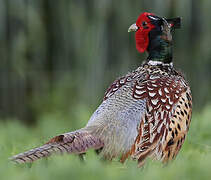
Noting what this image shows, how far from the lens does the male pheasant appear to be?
400 centimetres

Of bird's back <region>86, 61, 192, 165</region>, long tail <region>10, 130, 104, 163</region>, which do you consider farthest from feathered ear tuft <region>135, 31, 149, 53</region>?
long tail <region>10, 130, 104, 163</region>

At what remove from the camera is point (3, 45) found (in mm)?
10164

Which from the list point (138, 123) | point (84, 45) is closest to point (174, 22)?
point (138, 123)

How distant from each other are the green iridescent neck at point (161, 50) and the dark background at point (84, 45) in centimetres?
459

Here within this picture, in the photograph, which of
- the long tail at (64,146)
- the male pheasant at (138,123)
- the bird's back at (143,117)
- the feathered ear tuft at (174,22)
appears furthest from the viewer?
the feathered ear tuft at (174,22)

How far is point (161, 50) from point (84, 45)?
201 inches

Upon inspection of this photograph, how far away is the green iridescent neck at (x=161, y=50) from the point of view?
5.10 metres

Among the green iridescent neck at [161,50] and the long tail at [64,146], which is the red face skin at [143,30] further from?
the long tail at [64,146]

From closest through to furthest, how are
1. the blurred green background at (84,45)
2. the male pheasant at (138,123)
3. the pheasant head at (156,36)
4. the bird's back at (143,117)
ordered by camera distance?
the male pheasant at (138,123) < the bird's back at (143,117) < the pheasant head at (156,36) < the blurred green background at (84,45)

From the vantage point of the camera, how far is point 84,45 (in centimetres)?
1015

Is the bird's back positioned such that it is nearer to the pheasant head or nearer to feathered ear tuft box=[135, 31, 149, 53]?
the pheasant head

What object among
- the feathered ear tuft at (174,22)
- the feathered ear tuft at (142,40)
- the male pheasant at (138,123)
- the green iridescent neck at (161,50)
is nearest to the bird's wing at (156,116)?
the male pheasant at (138,123)

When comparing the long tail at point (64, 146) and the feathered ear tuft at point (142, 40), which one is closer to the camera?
the long tail at point (64, 146)

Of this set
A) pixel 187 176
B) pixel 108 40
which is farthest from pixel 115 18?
pixel 187 176
